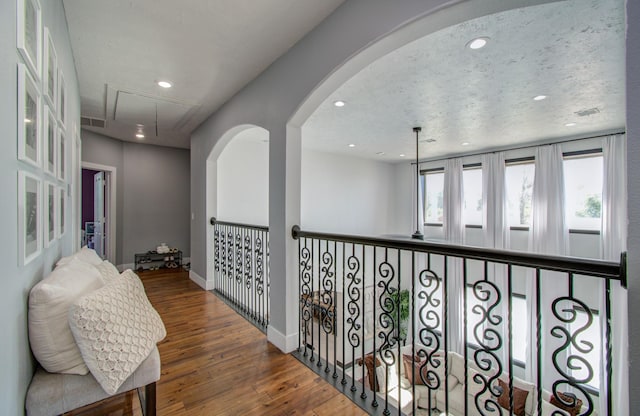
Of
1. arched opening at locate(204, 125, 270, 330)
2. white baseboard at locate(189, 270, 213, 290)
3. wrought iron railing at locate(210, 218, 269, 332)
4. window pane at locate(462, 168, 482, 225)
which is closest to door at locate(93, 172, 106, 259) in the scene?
white baseboard at locate(189, 270, 213, 290)

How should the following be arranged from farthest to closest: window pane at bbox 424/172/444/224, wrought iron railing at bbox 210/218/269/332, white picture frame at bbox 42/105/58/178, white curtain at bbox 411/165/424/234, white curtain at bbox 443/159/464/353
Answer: white curtain at bbox 411/165/424/234, window pane at bbox 424/172/444/224, white curtain at bbox 443/159/464/353, wrought iron railing at bbox 210/218/269/332, white picture frame at bbox 42/105/58/178

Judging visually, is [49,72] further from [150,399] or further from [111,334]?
[150,399]

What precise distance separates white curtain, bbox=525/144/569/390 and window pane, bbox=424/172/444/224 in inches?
84.0

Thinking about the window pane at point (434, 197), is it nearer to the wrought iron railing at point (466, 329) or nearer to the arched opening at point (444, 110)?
the arched opening at point (444, 110)

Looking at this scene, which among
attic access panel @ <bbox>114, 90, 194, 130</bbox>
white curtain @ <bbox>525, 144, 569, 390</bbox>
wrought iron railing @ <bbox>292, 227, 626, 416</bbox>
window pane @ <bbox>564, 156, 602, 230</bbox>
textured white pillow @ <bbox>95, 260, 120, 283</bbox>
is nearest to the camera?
wrought iron railing @ <bbox>292, 227, 626, 416</bbox>

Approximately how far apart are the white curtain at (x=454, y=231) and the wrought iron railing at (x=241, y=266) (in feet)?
14.4

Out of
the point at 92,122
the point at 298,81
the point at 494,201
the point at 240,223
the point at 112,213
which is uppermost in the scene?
the point at 92,122

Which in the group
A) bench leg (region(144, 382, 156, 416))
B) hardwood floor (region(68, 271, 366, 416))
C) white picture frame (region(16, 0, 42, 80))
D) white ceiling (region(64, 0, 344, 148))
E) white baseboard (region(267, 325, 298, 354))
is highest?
white ceiling (region(64, 0, 344, 148))

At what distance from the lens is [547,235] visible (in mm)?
5223

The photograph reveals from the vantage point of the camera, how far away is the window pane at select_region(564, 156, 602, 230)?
494 cm

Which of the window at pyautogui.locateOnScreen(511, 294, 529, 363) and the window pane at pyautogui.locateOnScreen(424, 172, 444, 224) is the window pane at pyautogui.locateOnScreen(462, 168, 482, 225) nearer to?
the window pane at pyautogui.locateOnScreen(424, 172, 444, 224)

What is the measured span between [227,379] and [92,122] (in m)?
4.65

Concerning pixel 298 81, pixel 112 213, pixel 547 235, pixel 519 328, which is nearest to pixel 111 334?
A: pixel 298 81

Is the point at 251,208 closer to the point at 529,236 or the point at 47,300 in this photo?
the point at 47,300
